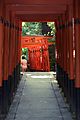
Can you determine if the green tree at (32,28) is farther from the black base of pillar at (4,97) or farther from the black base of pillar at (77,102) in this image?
the black base of pillar at (77,102)

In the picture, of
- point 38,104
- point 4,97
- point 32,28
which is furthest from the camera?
point 32,28

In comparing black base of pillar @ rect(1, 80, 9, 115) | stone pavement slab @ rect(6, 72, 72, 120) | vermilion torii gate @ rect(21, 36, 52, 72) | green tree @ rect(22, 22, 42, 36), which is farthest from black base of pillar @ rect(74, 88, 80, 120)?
green tree @ rect(22, 22, 42, 36)

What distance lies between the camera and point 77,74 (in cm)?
1065

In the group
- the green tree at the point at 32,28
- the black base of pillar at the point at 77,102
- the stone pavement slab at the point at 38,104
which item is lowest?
the stone pavement slab at the point at 38,104

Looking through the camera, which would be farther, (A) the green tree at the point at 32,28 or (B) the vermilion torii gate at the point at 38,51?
(A) the green tree at the point at 32,28

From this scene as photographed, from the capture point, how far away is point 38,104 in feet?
44.5

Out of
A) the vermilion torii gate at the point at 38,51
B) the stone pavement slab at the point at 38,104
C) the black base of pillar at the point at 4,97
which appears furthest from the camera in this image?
the vermilion torii gate at the point at 38,51

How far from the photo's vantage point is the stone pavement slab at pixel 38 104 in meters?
11.6

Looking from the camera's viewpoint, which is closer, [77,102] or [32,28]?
[77,102]

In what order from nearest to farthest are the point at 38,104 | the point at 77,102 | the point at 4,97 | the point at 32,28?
the point at 77,102 → the point at 4,97 → the point at 38,104 → the point at 32,28

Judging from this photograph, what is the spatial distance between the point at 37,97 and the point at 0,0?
18.5 ft

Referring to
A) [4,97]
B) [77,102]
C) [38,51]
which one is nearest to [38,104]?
[4,97]

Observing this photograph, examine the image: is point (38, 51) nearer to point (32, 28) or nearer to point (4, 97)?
point (32, 28)

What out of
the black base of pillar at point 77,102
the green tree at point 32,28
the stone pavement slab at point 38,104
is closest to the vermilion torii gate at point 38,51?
the green tree at point 32,28
